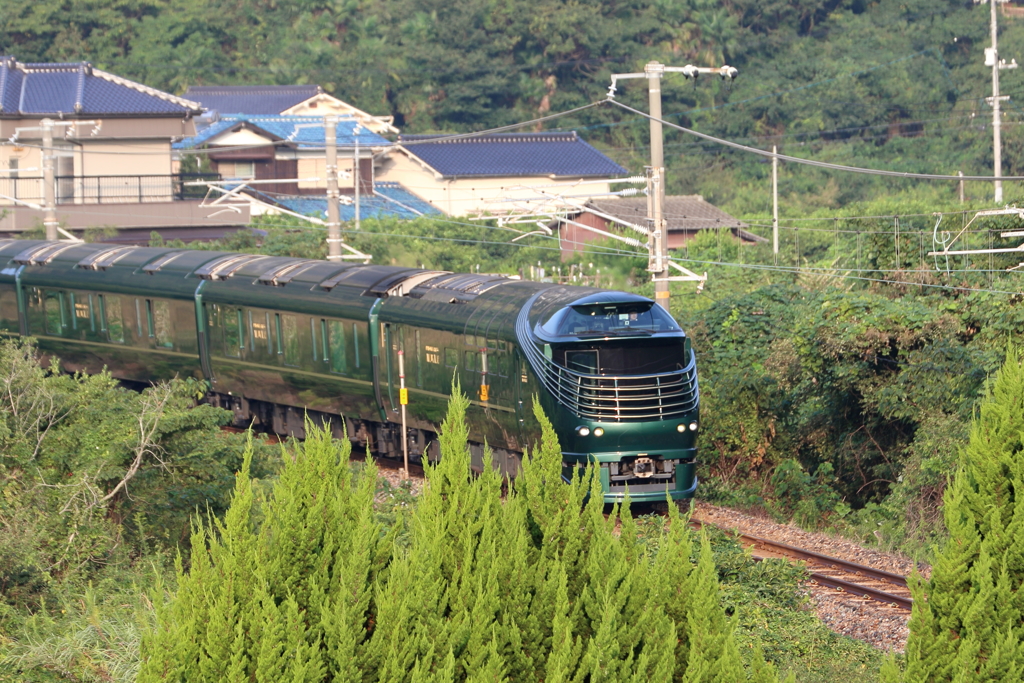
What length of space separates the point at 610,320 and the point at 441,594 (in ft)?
25.7

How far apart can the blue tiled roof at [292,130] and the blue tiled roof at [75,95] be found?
5748 millimetres

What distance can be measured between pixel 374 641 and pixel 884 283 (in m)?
15.7

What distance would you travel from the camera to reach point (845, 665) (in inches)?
379

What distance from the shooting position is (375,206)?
4025cm

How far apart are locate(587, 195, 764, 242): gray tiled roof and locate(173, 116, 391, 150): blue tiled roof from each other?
9.25m

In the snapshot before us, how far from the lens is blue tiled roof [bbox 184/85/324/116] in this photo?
4859cm

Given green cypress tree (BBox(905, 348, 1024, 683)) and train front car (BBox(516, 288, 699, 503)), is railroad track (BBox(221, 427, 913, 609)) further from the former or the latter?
green cypress tree (BBox(905, 348, 1024, 683))

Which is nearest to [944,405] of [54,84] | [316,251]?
[316,251]

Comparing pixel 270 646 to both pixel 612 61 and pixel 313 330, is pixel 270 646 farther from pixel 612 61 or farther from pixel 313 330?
pixel 612 61

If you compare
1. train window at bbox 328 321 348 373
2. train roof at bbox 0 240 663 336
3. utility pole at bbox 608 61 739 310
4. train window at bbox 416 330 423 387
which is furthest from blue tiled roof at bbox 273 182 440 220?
train window at bbox 416 330 423 387

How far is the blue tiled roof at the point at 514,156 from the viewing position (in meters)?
42.1

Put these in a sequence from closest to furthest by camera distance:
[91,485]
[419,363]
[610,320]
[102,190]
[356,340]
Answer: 1. [91,485]
2. [610,320]
3. [419,363]
4. [356,340]
5. [102,190]

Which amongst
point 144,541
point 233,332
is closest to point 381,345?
point 233,332

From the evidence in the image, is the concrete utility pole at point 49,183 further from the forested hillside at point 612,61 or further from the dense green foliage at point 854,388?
the forested hillside at point 612,61
